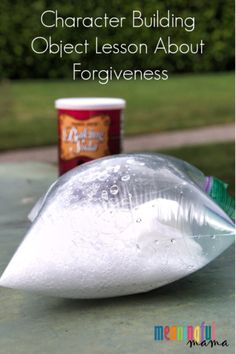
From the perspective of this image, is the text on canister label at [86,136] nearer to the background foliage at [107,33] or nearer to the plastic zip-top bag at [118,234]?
the plastic zip-top bag at [118,234]

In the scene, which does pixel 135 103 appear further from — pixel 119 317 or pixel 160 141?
pixel 119 317

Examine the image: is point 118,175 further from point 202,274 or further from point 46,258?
point 202,274

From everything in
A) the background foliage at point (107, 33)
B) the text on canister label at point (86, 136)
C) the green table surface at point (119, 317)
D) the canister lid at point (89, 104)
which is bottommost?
the green table surface at point (119, 317)

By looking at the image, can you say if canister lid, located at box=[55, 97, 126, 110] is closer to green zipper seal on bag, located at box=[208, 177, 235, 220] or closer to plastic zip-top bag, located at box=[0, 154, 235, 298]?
green zipper seal on bag, located at box=[208, 177, 235, 220]

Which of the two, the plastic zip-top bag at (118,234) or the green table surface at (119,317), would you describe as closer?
the green table surface at (119,317)

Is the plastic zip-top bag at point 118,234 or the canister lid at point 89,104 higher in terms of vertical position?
the canister lid at point 89,104
